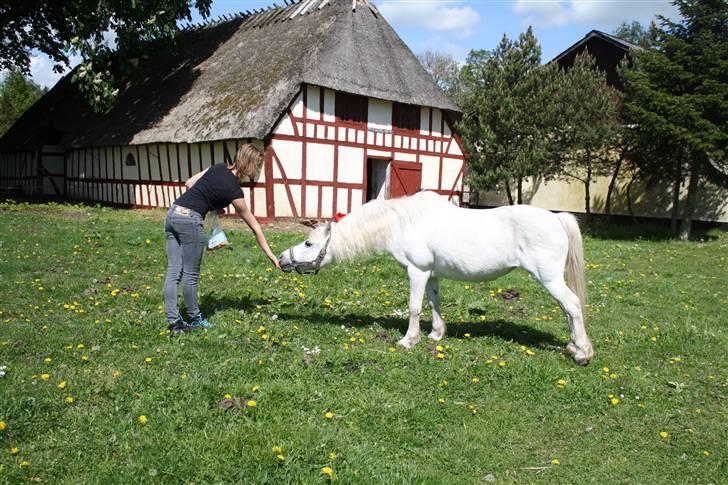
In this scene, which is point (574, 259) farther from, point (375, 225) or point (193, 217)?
point (193, 217)

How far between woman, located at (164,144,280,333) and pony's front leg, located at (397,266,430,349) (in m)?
1.61

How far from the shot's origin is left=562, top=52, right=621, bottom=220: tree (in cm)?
1969

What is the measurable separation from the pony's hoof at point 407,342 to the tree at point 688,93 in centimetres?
1436

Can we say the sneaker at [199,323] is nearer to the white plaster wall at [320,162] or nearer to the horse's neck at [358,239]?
→ the horse's neck at [358,239]

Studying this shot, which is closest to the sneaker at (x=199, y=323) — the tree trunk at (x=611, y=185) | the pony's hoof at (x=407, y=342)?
the pony's hoof at (x=407, y=342)

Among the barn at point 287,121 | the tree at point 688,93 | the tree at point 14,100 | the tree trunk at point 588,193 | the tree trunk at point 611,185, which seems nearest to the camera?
the tree at point 688,93

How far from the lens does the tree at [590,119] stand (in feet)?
64.6

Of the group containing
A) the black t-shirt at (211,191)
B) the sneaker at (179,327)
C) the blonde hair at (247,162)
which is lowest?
the sneaker at (179,327)

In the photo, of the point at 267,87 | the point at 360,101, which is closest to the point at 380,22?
the point at 360,101

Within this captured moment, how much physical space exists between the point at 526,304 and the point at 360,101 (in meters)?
14.1

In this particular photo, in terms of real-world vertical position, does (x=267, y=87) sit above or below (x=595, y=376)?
above

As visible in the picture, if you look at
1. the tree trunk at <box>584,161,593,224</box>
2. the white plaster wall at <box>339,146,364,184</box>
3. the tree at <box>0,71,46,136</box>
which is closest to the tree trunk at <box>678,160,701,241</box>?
the tree trunk at <box>584,161,593,224</box>

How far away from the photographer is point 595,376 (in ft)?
17.1

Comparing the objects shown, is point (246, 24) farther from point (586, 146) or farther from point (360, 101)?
point (586, 146)
